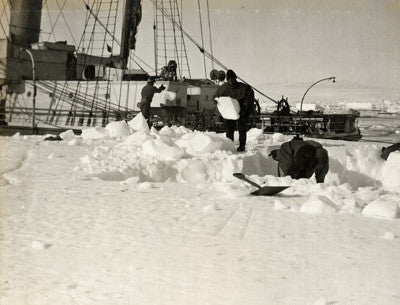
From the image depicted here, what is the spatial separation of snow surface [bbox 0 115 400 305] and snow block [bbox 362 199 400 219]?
12mm

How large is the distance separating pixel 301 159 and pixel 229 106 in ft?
8.49

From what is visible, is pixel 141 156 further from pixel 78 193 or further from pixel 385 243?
pixel 385 243

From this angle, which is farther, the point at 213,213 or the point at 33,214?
the point at 213,213

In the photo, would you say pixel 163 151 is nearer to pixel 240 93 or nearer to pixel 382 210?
pixel 240 93

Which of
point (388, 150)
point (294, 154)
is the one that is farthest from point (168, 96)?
point (294, 154)

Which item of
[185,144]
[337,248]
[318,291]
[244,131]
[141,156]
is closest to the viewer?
[318,291]

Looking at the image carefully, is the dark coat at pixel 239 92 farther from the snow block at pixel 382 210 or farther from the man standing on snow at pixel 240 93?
the snow block at pixel 382 210

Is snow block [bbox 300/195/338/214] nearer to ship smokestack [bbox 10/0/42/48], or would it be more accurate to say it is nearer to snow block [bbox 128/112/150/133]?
snow block [bbox 128/112/150/133]

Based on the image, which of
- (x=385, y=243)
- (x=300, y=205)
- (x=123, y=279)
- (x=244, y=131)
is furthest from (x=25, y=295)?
(x=244, y=131)

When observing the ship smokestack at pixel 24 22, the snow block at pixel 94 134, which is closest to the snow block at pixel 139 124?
the snow block at pixel 94 134

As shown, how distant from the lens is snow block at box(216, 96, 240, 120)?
30.8ft

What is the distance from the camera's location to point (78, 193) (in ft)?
17.1

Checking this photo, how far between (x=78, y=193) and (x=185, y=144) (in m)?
3.96

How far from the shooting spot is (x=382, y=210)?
15.4 ft
